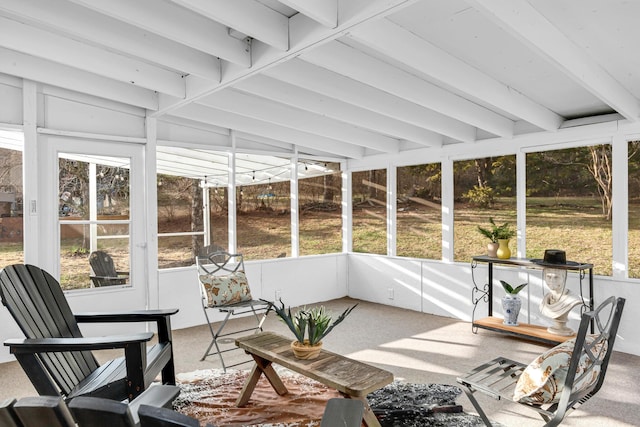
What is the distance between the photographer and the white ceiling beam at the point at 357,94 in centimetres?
338

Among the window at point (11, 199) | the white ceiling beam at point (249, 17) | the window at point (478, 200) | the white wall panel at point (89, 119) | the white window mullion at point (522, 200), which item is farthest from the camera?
the window at point (478, 200)

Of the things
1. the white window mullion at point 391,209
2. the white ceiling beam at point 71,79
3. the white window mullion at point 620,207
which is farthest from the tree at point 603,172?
the white ceiling beam at point 71,79

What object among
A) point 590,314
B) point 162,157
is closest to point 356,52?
point 590,314

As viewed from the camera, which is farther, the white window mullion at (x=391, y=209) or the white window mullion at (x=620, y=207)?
the white window mullion at (x=391, y=209)

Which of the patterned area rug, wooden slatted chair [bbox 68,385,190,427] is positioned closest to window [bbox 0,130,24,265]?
the patterned area rug

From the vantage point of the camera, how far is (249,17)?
2.47 metres

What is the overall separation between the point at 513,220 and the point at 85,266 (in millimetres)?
4864

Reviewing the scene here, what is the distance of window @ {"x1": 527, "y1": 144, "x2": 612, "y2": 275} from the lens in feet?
14.9

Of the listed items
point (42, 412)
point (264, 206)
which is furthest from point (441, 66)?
point (264, 206)

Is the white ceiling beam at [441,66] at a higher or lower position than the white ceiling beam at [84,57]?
lower

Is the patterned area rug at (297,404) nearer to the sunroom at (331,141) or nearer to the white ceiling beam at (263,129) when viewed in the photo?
the sunroom at (331,141)

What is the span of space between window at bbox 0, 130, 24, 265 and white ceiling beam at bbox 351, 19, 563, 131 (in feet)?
11.0

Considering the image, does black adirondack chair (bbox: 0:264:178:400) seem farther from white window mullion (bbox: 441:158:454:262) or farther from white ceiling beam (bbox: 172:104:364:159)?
white window mullion (bbox: 441:158:454:262)

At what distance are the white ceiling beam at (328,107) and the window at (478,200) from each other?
0.58 m
